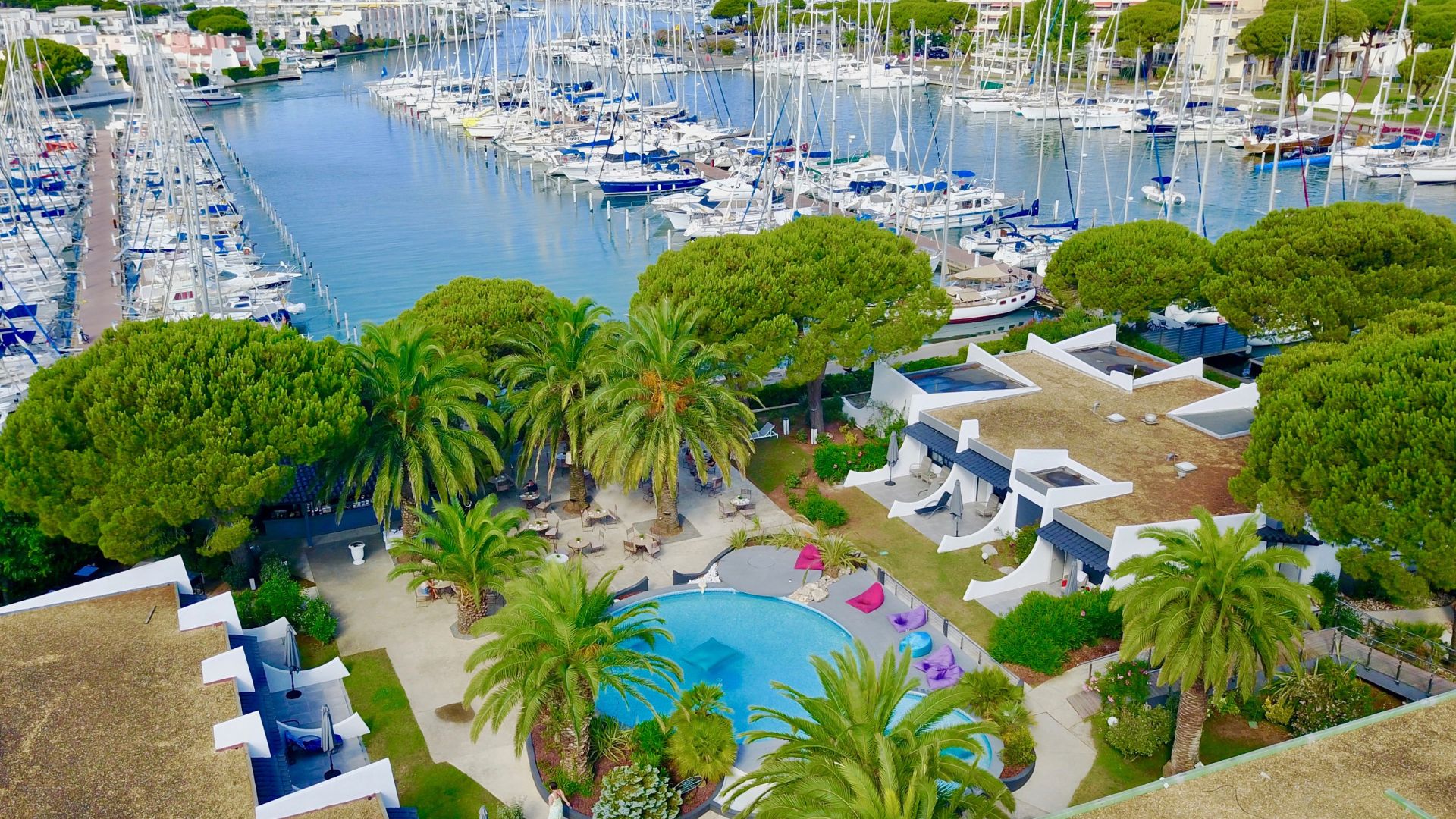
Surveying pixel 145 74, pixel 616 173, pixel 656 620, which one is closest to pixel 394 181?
pixel 616 173

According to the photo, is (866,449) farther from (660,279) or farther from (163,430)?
(163,430)

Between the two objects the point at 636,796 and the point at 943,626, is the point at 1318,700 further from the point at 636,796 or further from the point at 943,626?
the point at 636,796

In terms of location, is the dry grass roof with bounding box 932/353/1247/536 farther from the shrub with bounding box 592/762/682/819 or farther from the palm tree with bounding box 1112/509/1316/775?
the shrub with bounding box 592/762/682/819

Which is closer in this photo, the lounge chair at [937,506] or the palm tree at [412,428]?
the palm tree at [412,428]

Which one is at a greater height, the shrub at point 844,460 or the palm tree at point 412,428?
the palm tree at point 412,428

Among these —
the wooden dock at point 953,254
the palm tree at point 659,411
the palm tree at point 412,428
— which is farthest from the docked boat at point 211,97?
the palm tree at point 659,411

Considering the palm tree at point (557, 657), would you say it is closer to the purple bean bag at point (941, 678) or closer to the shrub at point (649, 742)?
the shrub at point (649, 742)
